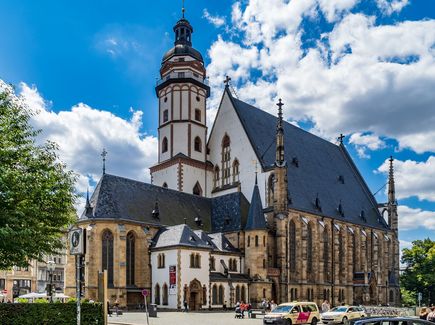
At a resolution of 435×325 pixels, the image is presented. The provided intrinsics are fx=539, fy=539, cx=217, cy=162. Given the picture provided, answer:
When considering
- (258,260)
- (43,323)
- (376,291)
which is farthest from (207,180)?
(43,323)

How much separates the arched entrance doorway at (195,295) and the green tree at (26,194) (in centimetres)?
2336

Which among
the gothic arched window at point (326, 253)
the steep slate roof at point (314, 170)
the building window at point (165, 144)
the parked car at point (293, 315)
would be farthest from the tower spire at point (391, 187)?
the parked car at point (293, 315)

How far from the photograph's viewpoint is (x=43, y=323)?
23.8 m

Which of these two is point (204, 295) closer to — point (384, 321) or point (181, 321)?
point (181, 321)

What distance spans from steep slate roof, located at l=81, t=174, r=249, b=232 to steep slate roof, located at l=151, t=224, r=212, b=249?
6.65 ft

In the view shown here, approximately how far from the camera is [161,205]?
54.9m

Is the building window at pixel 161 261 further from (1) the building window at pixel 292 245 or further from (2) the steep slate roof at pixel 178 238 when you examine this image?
(1) the building window at pixel 292 245

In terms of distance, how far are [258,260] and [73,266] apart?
18.0 m

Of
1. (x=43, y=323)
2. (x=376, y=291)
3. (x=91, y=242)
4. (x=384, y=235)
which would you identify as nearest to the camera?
(x=43, y=323)

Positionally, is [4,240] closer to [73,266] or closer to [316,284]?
[73,266]

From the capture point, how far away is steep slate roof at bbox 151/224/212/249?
158 ft

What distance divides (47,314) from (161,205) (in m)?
31.1

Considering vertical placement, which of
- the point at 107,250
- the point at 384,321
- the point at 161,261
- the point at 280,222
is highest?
the point at 280,222

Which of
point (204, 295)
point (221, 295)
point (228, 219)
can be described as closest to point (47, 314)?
point (204, 295)
